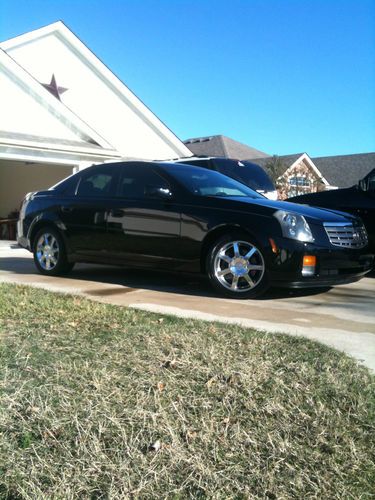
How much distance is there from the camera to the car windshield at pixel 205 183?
6.36 metres

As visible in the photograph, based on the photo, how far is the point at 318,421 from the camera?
246 cm

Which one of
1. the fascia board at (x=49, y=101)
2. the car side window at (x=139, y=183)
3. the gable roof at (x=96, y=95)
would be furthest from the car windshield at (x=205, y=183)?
the gable roof at (x=96, y=95)

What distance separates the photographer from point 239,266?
571cm

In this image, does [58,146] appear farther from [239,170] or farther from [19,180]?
[19,180]

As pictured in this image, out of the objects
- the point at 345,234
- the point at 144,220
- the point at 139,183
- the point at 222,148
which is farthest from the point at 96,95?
the point at 222,148

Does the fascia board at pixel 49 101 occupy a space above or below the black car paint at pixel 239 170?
above

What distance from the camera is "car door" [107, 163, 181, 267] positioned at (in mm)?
6180

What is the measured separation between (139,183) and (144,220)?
1.78 feet

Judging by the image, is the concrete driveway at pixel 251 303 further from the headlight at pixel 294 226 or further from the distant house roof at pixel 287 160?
the distant house roof at pixel 287 160

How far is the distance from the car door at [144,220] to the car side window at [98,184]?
0.55 feet

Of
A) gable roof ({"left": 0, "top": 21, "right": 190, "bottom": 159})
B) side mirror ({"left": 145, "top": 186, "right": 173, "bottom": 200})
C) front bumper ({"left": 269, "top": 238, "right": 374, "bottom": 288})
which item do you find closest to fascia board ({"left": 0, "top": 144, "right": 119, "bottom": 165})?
gable roof ({"left": 0, "top": 21, "right": 190, "bottom": 159})

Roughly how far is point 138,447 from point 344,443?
0.90 meters

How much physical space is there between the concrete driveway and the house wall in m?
11.9

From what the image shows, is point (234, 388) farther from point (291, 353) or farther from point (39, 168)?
point (39, 168)
